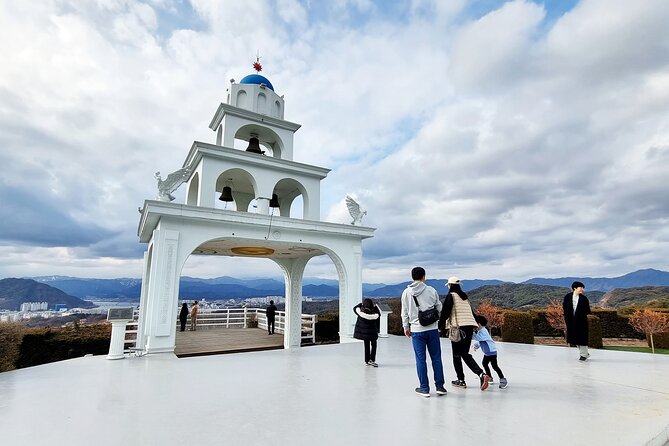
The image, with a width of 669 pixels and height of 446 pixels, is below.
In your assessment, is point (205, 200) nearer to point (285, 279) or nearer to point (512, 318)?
point (285, 279)

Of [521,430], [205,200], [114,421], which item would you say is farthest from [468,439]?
[205,200]

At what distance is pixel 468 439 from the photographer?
130 inches

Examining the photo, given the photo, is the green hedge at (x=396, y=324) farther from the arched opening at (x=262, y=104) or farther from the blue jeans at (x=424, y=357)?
the blue jeans at (x=424, y=357)

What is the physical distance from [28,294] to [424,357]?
9674 centimetres

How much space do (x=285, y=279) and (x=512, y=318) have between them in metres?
9.77

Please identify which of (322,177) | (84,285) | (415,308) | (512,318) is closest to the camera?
(415,308)

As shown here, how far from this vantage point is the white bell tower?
8.60 m

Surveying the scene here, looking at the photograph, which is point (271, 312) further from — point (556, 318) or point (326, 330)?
point (556, 318)

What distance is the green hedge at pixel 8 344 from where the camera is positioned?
8.50 m

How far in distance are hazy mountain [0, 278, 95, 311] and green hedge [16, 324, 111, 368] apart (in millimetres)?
64481

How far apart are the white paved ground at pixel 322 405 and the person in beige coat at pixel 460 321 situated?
26cm

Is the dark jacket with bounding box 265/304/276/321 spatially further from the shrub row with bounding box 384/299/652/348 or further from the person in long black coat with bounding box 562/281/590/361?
the person in long black coat with bounding box 562/281/590/361

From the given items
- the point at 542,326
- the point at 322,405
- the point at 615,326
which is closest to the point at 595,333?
the point at 542,326

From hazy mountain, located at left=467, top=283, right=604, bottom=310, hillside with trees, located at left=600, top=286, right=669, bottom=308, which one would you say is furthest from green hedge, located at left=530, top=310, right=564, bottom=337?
hillside with trees, located at left=600, top=286, right=669, bottom=308
